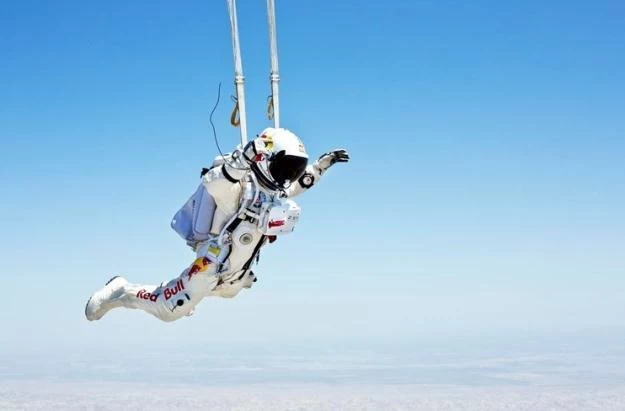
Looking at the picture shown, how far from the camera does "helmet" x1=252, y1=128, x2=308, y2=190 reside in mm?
8758

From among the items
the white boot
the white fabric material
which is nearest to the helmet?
the white fabric material

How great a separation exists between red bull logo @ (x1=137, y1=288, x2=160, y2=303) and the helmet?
2173mm

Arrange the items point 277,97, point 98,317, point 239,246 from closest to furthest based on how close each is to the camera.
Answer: point 277,97 → point 239,246 → point 98,317

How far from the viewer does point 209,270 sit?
30.6 feet

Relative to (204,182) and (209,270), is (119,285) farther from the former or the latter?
(204,182)

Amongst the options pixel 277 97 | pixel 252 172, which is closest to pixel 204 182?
pixel 252 172

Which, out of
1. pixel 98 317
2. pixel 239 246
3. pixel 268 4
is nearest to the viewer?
pixel 268 4

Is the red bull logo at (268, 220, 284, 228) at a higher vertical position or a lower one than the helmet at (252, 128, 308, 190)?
lower

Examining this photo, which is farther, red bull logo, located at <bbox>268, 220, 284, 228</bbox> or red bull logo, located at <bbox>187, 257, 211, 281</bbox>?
red bull logo, located at <bbox>187, 257, 211, 281</bbox>

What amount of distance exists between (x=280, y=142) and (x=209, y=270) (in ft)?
6.18

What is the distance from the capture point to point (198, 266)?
30.7ft

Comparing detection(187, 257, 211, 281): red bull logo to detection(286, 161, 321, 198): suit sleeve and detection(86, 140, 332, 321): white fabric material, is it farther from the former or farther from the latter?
detection(286, 161, 321, 198): suit sleeve

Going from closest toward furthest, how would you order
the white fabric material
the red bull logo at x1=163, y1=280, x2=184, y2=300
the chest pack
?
1. the chest pack
2. the white fabric material
3. the red bull logo at x1=163, y1=280, x2=184, y2=300

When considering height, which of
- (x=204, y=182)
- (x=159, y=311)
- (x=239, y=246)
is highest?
(x=204, y=182)
